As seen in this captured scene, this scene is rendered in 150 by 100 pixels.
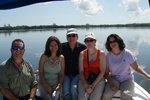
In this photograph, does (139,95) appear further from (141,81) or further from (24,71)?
(141,81)

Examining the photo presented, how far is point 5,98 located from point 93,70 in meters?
1.31

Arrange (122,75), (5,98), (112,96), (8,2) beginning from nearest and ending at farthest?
(8,2), (5,98), (112,96), (122,75)

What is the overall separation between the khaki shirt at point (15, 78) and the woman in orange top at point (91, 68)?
0.80 metres

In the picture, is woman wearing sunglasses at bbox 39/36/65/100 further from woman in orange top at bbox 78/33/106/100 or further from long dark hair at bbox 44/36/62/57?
woman in orange top at bbox 78/33/106/100

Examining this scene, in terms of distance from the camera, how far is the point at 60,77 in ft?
7.16

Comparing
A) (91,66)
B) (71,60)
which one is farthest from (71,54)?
(91,66)

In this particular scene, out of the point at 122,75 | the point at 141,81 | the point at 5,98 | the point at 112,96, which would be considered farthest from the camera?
the point at 141,81

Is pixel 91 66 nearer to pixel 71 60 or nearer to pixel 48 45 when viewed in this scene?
pixel 71 60

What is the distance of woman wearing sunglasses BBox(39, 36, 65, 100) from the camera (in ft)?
6.92

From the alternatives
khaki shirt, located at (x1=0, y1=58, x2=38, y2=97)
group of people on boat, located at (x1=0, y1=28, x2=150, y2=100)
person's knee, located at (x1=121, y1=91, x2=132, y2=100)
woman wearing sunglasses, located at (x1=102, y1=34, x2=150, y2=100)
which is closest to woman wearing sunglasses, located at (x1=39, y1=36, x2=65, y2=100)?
group of people on boat, located at (x1=0, y1=28, x2=150, y2=100)

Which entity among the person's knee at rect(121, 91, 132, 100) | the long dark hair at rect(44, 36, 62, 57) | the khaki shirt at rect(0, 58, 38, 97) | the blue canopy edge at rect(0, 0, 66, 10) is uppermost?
the blue canopy edge at rect(0, 0, 66, 10)

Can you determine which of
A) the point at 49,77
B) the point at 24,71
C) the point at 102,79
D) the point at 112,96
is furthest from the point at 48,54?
the point at 112,96

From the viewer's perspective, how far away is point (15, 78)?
5.56 ft

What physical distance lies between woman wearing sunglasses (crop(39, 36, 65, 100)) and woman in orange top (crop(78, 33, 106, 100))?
351mm
